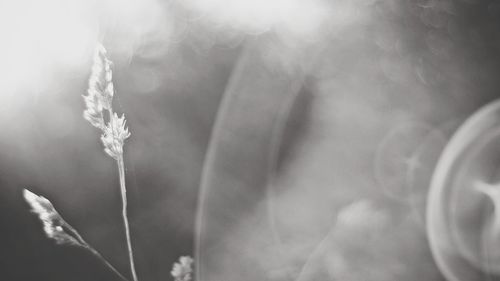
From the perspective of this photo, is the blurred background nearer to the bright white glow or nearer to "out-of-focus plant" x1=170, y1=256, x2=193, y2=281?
the bright white glow

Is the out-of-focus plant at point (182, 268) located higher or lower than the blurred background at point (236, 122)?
lower

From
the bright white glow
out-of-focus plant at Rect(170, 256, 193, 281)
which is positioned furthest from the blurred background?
out-of-focus plant at Rect(170, 256, 193, 281)

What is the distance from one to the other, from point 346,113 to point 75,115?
596 mm

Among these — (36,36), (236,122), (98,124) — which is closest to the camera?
(98,124)

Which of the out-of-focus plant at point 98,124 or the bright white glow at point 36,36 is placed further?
the bright white glow at point 36,36

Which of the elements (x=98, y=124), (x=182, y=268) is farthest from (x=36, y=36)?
(x=182, y=268)

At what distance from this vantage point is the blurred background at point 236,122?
78 cm

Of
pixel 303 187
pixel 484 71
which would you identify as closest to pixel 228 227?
pixel 303 187

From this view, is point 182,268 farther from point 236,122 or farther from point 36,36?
point 36,36

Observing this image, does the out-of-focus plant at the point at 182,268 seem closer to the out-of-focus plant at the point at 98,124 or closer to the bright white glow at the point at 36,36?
the out-of-focus plant at the point at 98,124

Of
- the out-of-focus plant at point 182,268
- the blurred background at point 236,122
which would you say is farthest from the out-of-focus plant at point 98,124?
the blurred background at point 236,122

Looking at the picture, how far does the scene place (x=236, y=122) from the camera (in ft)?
2.88

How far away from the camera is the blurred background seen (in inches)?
30.7

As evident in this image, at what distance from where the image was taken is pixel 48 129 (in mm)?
841
